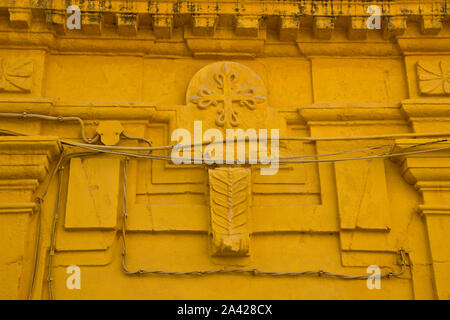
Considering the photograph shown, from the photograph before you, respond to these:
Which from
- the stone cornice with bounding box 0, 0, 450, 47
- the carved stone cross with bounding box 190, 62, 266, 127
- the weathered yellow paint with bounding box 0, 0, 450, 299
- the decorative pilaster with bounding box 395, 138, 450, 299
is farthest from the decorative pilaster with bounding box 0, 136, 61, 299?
the decorative pilaster with bounding box 395, 138, 450, 299

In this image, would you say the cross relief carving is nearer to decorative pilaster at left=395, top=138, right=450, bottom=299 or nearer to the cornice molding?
the cornice molding

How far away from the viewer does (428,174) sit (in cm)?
→ 377

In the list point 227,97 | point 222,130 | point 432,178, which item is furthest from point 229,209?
point 432,178

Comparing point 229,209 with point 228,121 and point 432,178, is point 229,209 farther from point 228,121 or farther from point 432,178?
point 432,178

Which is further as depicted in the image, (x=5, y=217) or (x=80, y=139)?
(x=80, y=139)

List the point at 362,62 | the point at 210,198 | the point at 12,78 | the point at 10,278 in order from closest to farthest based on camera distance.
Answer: the point at 10,278 < the point at 210,198 < the point at 12,78 < the point at 362,62

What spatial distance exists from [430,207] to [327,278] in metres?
0.90

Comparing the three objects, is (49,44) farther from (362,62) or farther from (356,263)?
(356,263)

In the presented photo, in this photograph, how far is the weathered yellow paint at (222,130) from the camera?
360cm

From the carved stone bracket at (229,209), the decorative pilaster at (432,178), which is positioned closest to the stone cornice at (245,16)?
the decorative pilaster at (432,178)

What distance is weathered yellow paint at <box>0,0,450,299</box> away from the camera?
142 inches

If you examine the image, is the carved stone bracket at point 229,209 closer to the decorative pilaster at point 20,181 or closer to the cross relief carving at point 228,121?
the cross relief carving at point 228,121

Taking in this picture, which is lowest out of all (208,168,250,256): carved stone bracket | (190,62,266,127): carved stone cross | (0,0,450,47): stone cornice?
(208,168,250,256): carved stone bracket

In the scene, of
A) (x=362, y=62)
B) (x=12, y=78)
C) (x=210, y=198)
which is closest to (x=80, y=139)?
(x=12, y=78)
